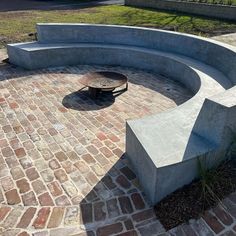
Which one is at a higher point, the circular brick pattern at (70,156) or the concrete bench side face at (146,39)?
the concrete bench side face at (146,39)

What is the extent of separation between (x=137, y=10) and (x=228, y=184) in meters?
16.1

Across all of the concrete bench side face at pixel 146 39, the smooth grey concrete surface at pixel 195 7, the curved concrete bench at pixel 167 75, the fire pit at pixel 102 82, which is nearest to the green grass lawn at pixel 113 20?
the smooth grey concrete surface at pixel 195 7

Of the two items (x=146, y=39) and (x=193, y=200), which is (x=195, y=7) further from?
(x=193, y=200)

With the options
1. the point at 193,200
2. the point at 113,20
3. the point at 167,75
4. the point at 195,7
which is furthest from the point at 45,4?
the point at 193,200

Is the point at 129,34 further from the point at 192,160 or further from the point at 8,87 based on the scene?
the point at 192,160

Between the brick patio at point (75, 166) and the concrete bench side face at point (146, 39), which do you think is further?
the concrete bench side face at point (146, 39)

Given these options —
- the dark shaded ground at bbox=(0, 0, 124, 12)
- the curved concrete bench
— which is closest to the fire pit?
the curved concrete bench

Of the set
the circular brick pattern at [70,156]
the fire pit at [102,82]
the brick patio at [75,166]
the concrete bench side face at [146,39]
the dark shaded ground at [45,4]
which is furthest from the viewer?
the dark shaded ground at [45,4]

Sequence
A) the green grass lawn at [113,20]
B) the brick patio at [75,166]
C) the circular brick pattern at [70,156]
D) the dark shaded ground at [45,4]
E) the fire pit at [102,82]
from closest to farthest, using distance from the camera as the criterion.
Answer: the brick patio at [75,166], the circular brick pattern at [70,156], the fire pit at [102,82], the green grass lawn at [113,20], the dark shaded ground at [45,4]

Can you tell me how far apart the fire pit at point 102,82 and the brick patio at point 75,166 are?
30 cm

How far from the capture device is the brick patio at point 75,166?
3.47 meters

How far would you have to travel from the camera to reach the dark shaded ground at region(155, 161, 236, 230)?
3.48m

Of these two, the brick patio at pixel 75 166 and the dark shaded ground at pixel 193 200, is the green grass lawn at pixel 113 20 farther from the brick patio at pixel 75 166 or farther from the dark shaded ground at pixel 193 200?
the dark shaded ground at pixel 193 200

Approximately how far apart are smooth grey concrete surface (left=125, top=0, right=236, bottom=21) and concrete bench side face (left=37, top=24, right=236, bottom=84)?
7007 millimetres
